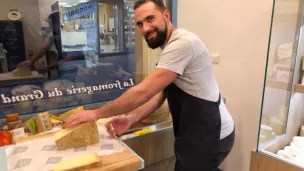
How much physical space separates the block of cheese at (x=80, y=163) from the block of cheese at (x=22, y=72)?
83cm

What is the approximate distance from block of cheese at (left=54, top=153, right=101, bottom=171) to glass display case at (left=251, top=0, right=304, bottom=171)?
2.36ft

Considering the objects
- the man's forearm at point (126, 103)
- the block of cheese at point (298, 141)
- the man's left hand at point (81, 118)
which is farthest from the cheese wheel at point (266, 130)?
the man's left hand at point (81, 118)

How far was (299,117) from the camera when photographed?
1.28 m

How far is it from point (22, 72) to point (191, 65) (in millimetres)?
1041

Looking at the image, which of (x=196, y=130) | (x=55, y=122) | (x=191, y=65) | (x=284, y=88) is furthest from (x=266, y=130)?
(x=55, y=122)

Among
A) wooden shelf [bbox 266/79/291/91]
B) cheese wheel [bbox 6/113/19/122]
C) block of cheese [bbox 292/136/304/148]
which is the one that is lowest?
block of cheese [bbox 292/136/304/148]

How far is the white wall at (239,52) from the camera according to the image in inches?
58.9

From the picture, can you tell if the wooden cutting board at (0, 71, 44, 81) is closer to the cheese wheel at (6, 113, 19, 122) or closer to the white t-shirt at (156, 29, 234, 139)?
the cheese wheel at (6, 113, 19, 122)

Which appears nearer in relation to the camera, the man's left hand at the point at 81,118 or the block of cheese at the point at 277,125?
the man's left hand at the point at 81,118

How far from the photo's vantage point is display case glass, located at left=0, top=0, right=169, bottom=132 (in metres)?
1.43

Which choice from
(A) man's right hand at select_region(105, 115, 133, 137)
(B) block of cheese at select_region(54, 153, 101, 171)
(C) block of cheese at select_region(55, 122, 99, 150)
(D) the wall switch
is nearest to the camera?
(B) block of cheese at select_region(54, 153, 101, 171)

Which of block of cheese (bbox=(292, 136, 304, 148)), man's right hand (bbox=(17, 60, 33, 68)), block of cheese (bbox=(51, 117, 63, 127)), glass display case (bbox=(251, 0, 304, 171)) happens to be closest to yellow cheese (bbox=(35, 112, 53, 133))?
block of cheese (bbox=(51, 117, 63, 127))

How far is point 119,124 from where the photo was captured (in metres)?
1.24

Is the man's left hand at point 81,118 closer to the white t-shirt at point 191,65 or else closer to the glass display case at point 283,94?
the white t-shirt at point 191,65
